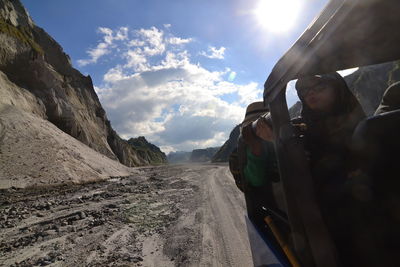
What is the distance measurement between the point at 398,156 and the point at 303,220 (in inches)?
22.8

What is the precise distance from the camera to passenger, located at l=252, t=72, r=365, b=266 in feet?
4.12

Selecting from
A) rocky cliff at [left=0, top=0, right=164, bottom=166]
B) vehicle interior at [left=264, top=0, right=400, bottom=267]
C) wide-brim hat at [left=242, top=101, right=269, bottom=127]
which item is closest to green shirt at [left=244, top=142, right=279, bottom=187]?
vehicle interior at [left=264, top=0, right=400, bottom=267]

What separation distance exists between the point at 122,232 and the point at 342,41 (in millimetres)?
4897

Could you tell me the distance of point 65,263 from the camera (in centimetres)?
362

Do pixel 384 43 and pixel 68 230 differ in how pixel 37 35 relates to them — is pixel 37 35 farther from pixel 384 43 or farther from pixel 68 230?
pixel 384 43

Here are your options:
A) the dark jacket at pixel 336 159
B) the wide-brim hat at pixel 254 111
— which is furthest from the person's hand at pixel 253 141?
the wide-brim hat at pixel 254 111

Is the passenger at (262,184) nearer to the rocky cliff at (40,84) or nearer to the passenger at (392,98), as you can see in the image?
the passenger at (392,98)

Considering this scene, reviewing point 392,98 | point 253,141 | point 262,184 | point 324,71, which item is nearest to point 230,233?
point 262,184

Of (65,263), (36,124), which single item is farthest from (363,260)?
(36,124)

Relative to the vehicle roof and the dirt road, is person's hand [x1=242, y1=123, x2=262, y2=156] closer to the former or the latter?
the vehicle roof

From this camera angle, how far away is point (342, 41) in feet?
4.01

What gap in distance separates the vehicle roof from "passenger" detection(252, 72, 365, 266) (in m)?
0.42

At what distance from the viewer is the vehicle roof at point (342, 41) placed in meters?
1.04

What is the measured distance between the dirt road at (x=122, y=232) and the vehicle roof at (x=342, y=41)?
304 centimetres
